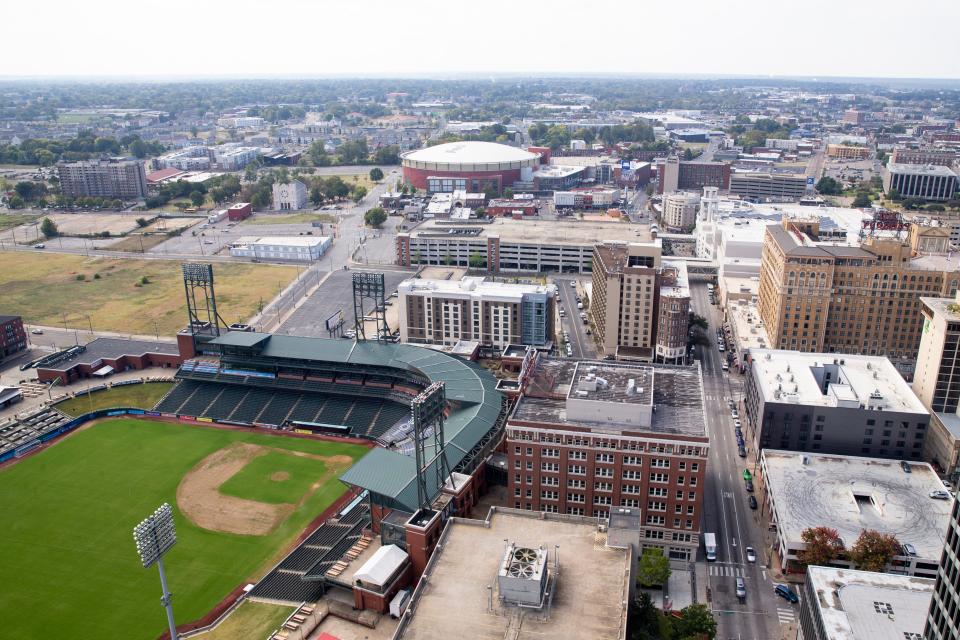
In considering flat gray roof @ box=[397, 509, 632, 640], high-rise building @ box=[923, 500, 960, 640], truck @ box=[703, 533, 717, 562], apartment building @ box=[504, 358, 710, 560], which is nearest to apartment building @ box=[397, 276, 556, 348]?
apartment building @ box=[504, 358, 710, 560]

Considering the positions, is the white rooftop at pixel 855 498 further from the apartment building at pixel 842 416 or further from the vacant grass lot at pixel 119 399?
the vacant grass lot at pixel 119 399

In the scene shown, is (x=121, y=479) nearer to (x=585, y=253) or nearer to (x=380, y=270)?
(x=380, y=270)

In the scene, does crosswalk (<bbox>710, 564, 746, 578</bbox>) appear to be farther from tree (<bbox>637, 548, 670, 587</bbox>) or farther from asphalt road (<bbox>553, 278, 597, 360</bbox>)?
asphalt road (<bbox>553, 278, 597, 360</bbox>)

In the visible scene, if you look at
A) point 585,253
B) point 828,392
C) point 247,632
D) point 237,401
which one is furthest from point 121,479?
point 585,253

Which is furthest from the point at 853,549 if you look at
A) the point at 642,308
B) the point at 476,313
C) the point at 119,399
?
the point at 119,399

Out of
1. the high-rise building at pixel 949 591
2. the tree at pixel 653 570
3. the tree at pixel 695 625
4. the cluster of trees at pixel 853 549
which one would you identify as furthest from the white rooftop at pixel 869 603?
the high-rise building at pixel 949 591

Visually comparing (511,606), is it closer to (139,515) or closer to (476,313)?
(139,515)
